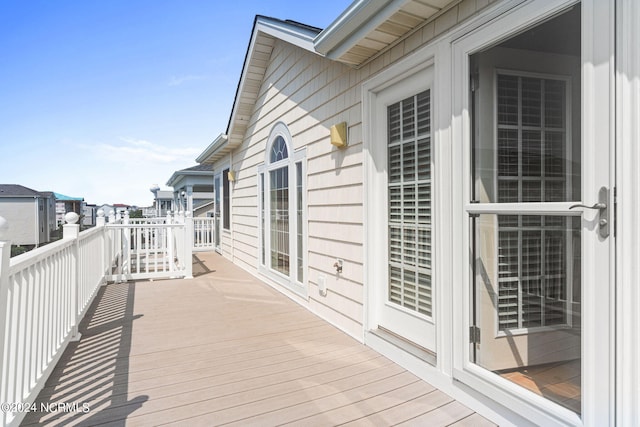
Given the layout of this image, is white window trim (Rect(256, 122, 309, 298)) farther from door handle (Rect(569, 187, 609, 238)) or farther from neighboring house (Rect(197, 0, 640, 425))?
door handle (Rect(569, 187, 609, 238))

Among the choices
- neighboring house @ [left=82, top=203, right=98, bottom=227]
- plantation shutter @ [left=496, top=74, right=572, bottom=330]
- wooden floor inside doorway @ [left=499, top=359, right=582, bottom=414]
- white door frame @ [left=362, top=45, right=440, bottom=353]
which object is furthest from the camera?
neighboring house @ [left=82, top=203, right=98, bottom=227]

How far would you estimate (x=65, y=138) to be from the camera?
958 inches

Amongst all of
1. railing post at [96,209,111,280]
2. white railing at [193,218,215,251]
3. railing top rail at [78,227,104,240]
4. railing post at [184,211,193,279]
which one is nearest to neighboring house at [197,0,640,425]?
railing top rail at [78,227,104,240]

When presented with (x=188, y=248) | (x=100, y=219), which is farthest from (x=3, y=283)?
(x=188, y=248)

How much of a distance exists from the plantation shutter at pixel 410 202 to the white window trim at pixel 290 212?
1.58 meters

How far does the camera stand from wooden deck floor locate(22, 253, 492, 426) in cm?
207

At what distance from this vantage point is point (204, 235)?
10914 millimetres

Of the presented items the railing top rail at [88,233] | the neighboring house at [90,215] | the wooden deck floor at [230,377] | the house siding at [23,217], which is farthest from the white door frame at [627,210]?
the house siding at [23,217]

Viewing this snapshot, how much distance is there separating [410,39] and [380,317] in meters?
2.16

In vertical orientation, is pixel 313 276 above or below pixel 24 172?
below

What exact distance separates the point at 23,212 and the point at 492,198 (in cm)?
2733

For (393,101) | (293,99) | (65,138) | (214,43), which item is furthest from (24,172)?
(393,101)

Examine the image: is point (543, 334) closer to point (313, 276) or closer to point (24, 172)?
point (313, 276)

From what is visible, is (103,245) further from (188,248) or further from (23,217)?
(23,217)
